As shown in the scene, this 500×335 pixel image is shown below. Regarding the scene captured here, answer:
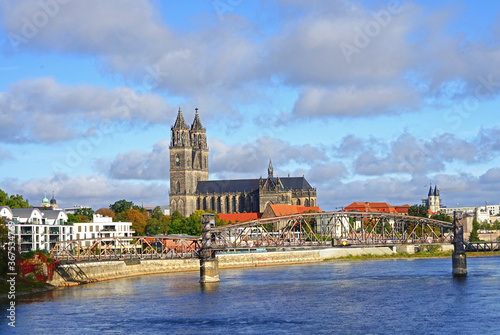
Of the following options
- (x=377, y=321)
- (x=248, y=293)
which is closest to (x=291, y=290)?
(x=248, y=293)

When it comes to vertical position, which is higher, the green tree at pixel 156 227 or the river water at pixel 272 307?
the green tree at pixel 156 227

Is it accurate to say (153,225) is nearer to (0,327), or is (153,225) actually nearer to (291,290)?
(291,290)

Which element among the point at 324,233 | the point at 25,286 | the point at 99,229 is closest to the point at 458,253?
the point at 324,233

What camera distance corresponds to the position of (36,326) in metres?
57.1

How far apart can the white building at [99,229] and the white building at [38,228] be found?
801 centimetres

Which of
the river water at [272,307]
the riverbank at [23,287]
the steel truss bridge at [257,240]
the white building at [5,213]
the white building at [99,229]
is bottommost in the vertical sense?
the river water at [272,307]

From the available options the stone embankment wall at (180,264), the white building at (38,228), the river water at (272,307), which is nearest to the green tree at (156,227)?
the stone embankment wall at (180,264)

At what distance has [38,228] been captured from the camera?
112 metres

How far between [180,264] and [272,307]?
5180 centimetres

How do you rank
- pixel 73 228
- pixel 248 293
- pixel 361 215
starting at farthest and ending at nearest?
pixel 73 228 → pixel 361 215 → pixel 248 293

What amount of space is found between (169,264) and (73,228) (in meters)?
21.6

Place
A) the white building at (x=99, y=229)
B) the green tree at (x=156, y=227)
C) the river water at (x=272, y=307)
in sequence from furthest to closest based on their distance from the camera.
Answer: the green tree at (x=156, y=227), the white building at (x=99, y=229), the river water at (x=272, y=307)

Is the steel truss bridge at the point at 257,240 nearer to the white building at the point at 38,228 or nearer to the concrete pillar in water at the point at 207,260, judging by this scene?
the concrete pillar in water at the point at 207,260

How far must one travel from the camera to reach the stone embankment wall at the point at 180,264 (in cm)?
9291
